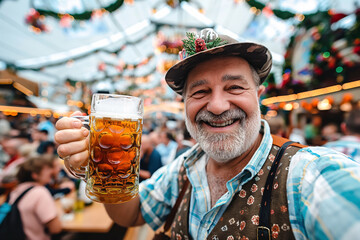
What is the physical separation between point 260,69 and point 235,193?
72cm

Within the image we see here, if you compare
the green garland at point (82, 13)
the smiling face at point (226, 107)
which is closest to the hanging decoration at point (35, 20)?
the green garland at point (82, 13)

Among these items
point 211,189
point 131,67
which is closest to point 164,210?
point 211,189

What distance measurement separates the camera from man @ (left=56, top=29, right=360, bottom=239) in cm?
56

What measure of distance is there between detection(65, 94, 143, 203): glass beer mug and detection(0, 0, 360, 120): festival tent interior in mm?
1230

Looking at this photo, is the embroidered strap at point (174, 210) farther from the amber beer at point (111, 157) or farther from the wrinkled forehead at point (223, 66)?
the wrinkled forehead at point (223, 66)

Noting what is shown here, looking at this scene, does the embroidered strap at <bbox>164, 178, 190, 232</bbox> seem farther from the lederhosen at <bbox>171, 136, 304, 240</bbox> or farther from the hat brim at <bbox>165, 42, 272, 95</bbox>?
the hat brim at <bbox>165, 42, 272, 95</bbox>

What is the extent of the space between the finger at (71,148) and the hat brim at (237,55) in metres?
0.60

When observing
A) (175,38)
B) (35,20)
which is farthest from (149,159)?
(175,38)

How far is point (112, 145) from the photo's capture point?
2.60 ft

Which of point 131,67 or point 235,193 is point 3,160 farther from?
point 131,67

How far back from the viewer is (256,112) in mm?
976

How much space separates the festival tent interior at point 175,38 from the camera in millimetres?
4258

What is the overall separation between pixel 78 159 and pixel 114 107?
0.29 meters

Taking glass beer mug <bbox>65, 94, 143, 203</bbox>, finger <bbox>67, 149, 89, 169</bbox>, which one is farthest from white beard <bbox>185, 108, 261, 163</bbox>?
finger <bbox>67, 149, 89, 169</bbox>
